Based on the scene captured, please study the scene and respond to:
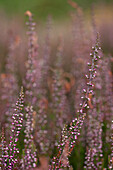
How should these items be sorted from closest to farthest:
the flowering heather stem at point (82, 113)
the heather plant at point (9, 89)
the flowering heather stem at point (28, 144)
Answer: the flowering heather stem at point (82, 113), the flowering heather stem at point (28, 144), the heather plant at point (9, 89)

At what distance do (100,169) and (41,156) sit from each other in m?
0.54

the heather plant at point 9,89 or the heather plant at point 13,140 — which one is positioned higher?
the heather plant at point 9,89

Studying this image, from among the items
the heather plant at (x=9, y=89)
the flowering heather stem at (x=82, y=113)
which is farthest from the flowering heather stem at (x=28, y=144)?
the heather plant at (x=9, y=89)

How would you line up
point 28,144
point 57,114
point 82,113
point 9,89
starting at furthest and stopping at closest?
point 9,89 → point 57,114 → point 28,144 → point 82,113

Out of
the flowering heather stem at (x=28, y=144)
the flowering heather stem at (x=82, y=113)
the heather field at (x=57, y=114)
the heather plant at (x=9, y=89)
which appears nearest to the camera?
the flowering heather stem at (x=82, y=113)

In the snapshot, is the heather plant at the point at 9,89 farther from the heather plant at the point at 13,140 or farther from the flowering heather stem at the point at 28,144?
the heather plant at the point at 13,140

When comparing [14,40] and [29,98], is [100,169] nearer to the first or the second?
[29,98]

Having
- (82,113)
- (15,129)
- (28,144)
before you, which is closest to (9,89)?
(28,144)

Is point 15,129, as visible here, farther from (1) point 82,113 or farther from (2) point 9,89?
(2) point 9,89

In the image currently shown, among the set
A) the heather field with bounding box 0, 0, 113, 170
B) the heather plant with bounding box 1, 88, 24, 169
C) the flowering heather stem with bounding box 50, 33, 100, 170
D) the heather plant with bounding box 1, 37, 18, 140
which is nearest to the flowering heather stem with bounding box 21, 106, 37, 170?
the heather field with bounding box 0, 0, 113, 170

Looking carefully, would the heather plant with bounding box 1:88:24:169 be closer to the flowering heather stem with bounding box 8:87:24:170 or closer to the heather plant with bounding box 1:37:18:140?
the flowering heather stem with bounding box 8:87:24:170

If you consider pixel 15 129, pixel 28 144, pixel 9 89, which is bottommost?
pixel 28 144

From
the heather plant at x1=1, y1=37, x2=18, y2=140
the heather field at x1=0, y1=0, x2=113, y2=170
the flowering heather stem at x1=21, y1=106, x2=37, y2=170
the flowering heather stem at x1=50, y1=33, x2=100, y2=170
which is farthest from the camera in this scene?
the heather plant at x1=1, y1=37, x2=18, y2=140

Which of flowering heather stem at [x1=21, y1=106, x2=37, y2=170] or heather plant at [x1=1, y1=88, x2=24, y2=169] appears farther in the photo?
flowering heather stem at [x1=21, y1=106, x2=37, y2=170]
